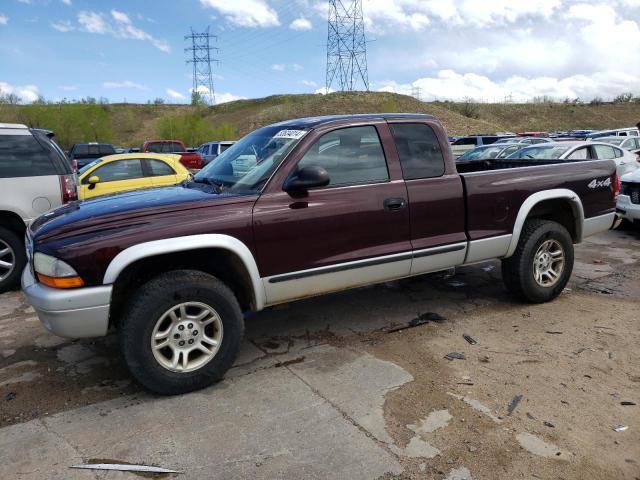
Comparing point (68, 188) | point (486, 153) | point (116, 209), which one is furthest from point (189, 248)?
point (486, 153)

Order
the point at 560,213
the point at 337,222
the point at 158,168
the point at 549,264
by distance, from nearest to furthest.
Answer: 1. the point at 337,222
2. the point at 549,264
3. the point at 560,213
4. the point at 158,168

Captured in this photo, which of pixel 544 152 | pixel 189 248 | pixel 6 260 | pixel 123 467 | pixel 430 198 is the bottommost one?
pixel 123 467

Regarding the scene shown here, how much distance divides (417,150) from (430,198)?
1.49 feet

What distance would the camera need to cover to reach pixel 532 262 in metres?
5.07

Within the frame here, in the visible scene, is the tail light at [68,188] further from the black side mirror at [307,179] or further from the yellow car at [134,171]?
the black side mirror at [307,179]

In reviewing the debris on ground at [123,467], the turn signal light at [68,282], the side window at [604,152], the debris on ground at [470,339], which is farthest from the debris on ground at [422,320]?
the side window at [604,152]

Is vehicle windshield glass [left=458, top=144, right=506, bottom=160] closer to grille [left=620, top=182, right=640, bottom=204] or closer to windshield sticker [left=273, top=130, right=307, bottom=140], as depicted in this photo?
grille [left=620, top=182, right=640, bottom=204]

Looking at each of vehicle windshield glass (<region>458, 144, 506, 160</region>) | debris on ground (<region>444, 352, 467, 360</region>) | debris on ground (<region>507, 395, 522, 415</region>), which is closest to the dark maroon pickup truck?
debris on ground (<region>444, 352, 467, 360</region>)

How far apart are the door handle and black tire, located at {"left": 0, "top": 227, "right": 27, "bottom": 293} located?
15.2ft

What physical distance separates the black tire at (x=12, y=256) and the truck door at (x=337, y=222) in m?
4.10

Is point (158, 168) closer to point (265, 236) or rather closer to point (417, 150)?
point (417, 150)

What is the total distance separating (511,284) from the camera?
5168 millimetres

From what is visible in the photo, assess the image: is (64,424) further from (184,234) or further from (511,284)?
(511,284)

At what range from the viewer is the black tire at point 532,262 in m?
5.02
